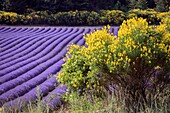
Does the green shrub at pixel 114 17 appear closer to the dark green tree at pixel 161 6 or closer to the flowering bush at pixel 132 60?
the dark green tree at pixel 161 6

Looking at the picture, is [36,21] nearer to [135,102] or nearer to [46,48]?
[46,48]

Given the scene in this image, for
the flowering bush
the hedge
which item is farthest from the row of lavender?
the hedge

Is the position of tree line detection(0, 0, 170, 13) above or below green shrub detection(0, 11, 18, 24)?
above

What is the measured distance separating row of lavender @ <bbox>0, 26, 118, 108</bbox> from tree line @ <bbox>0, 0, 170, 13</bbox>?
1311 centimetres

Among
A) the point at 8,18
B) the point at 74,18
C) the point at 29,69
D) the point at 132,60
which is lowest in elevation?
the point at 74,18

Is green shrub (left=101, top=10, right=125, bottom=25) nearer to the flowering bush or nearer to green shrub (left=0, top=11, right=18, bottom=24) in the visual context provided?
green shrub (left=0, top=11, right=18, bottom=24)

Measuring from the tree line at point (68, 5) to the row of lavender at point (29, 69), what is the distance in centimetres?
1311

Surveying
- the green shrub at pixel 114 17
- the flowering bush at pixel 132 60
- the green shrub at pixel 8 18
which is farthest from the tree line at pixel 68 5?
the flowering bush at pixel 132 60

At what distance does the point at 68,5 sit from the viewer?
31938 millimetres

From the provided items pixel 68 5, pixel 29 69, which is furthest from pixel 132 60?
pixel 68 5

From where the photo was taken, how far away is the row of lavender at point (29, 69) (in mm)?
8547

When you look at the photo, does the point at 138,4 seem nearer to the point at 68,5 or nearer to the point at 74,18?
the point at 68,5

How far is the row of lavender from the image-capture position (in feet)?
28.0

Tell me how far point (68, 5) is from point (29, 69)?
68.9 ft
